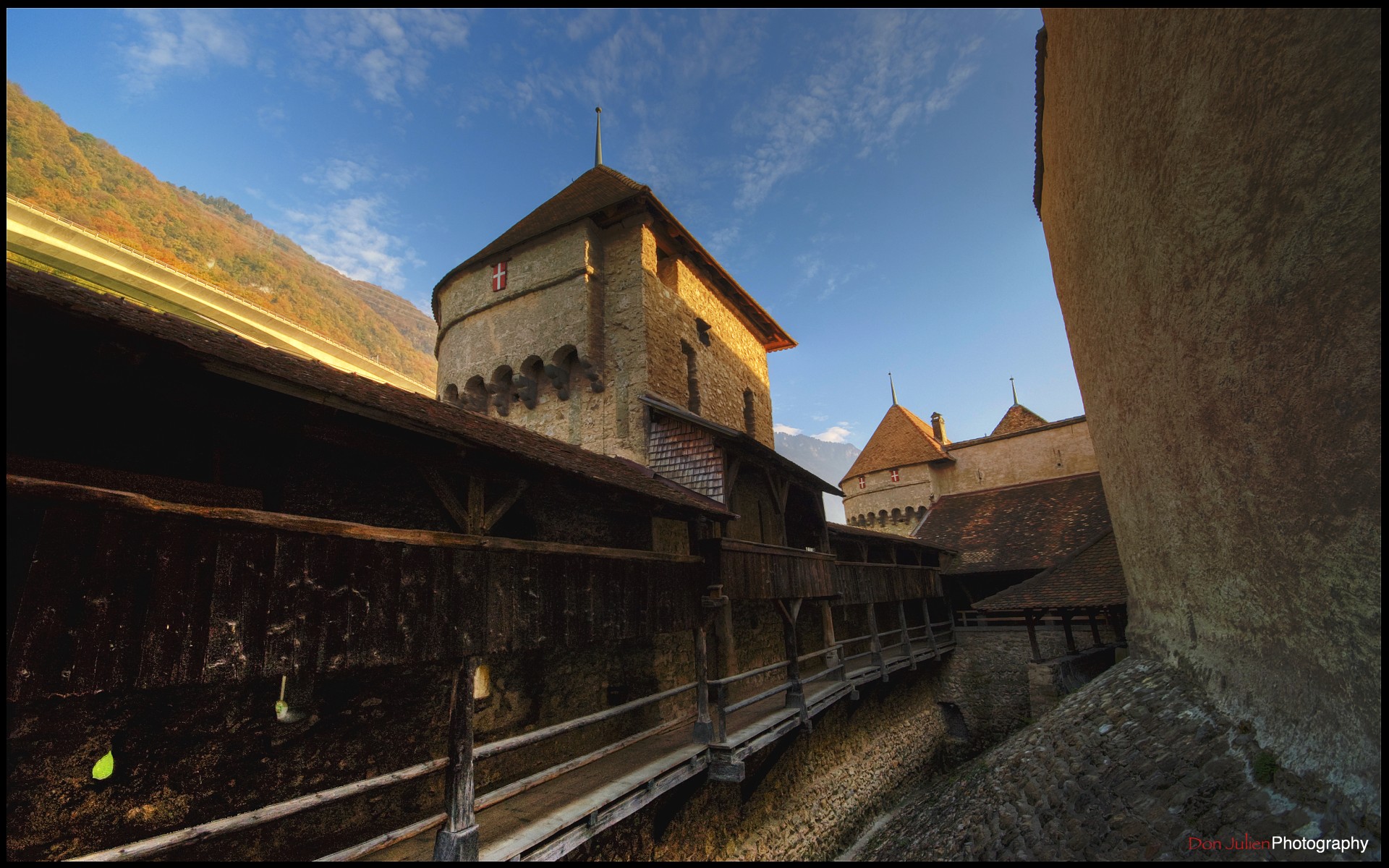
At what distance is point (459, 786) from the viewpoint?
4.82 meters

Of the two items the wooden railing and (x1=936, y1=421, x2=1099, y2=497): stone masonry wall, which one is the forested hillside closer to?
the wooden railing

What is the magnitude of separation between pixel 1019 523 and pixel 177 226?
55.7 m

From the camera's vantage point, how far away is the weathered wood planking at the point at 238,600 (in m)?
3.32

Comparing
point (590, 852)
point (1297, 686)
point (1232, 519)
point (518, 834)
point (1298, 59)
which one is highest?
point (1298, 59)

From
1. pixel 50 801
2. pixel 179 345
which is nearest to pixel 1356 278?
pixel 179 345

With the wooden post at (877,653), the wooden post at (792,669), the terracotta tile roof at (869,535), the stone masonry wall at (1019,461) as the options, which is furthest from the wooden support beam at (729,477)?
the stone masonry wall at (1019,461)

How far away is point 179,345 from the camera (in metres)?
3.73

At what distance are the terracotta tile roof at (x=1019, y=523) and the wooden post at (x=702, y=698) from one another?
43.7ft

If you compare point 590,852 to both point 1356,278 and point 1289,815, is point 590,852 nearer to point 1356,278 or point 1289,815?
point 1289,815

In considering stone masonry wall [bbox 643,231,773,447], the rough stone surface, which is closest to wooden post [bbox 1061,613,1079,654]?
the rough stone surface

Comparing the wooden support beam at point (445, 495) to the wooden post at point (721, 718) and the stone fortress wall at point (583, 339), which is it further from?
the stone fortress wall at point (583, 339)

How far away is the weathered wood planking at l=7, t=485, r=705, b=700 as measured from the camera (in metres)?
3.32

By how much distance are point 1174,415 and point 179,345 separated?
7.40m

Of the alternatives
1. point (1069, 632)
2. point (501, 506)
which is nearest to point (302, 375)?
point (501, 506)
